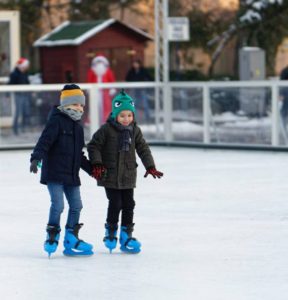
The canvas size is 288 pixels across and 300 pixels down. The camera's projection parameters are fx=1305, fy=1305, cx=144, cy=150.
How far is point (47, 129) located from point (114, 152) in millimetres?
478

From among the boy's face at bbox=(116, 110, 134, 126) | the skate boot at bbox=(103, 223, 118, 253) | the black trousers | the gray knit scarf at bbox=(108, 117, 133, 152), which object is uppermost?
the boy's face at bbox=(116, 110, 134, 126)

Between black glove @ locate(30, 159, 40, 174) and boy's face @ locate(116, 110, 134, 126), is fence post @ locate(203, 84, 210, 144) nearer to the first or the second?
boy's face @ locate(116, 110, 134, 126)

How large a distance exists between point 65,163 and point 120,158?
1.26 feet

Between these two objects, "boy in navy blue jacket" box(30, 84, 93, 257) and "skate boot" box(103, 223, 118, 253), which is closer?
"boy in navy blue jacket" box(30, 84, 93, 257)

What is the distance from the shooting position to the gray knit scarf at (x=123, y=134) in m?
8.70

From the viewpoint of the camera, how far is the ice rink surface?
735cm

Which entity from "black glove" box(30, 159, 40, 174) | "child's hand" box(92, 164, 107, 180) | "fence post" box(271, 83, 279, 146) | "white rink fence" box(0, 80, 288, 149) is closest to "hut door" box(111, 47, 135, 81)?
"white rink fence" box(0, 80, 288, 149)

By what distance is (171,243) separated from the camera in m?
9.27

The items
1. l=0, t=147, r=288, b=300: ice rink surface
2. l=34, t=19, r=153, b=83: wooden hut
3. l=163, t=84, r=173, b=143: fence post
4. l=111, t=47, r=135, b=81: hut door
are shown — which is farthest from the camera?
l=111, t=47, r=135, b=81: hut door

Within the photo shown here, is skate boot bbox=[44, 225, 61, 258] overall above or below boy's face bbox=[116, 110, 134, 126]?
below

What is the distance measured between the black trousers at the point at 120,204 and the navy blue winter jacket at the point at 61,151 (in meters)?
0.28

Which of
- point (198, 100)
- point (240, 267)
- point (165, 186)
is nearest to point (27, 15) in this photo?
point (198, 100)

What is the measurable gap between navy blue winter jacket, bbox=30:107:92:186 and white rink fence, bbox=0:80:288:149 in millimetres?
10060

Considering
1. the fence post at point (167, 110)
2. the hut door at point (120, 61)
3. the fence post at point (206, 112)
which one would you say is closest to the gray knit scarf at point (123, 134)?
the fence post at point (206, 112)
